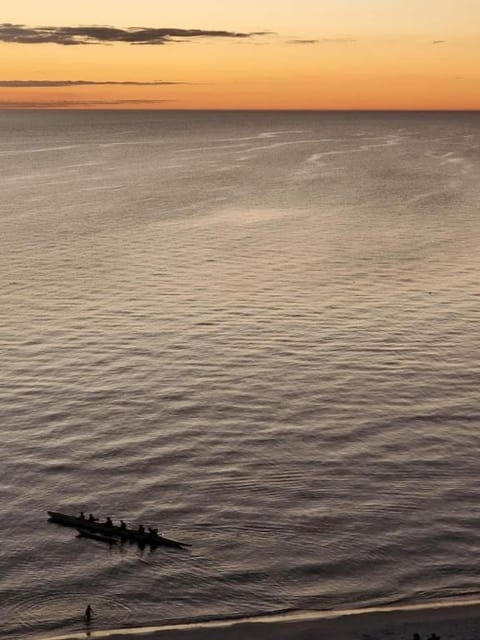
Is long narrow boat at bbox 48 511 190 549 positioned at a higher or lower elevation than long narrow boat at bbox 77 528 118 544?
higher

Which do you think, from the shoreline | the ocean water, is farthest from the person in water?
the shoreline

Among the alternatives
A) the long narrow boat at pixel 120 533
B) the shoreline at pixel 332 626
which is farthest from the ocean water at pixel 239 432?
the shoreline at pixel 332 626

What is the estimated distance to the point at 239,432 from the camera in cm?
6412

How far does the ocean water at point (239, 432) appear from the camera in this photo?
46031mm

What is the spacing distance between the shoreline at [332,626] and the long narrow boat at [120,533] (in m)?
6.81

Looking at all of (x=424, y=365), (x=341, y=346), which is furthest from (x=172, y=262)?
(x=424, y=365)

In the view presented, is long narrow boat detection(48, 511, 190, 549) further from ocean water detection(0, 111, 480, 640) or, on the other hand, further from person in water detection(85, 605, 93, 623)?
person in water detection(85, 605, 93, 623)

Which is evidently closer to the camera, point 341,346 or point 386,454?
point 386,454

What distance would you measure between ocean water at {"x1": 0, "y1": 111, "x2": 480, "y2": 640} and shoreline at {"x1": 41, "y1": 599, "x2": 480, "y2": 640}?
1.01 m

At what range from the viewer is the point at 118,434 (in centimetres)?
6366

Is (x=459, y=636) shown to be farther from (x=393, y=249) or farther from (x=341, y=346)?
(x=393, y=249)

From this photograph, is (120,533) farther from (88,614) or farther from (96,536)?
(88,614)

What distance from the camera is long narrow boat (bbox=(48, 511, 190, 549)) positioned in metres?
48.8

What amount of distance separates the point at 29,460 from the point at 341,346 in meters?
33.3
